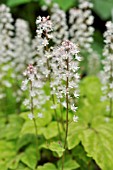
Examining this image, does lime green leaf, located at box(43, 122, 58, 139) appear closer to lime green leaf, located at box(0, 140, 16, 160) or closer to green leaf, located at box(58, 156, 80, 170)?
green leaf, located at box(58, 156, 80, 170)

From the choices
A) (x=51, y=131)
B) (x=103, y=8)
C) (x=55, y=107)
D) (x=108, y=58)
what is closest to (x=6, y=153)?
(x=51, y=131)

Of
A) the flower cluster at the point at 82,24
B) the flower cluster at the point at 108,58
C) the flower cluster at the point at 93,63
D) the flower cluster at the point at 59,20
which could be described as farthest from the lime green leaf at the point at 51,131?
the flower cluster at the point at 93,63

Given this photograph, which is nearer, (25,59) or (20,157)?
(20,157)

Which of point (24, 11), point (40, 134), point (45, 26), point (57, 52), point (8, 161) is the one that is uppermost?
point (24, 11)

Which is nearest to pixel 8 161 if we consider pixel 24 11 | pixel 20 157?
pixel 20 157

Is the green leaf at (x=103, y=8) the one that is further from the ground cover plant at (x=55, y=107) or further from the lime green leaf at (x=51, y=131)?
the lime green leaf at (x=51, y=131)

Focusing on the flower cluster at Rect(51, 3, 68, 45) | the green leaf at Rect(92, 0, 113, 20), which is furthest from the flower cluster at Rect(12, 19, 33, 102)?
the green leaf at Rect(92, 0, 113, 20)

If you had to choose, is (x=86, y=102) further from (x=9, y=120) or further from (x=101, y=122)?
(x=9, y=120)

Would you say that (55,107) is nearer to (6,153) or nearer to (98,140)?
(98,140)
